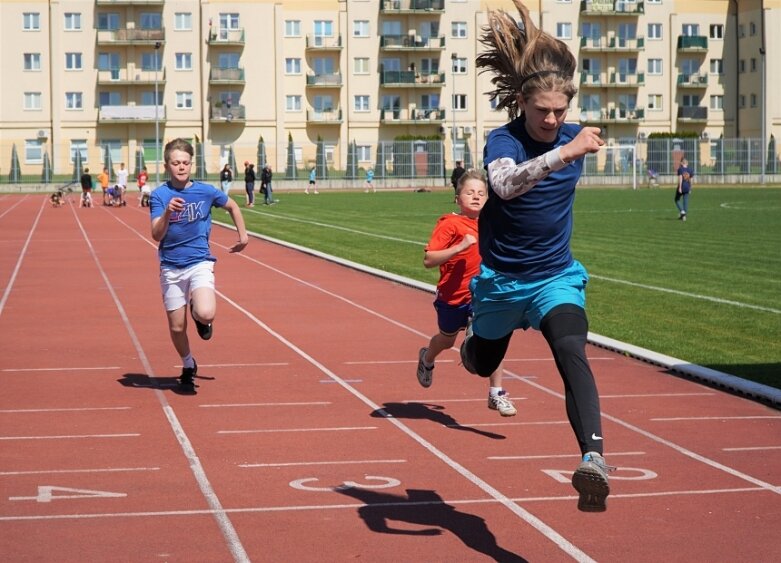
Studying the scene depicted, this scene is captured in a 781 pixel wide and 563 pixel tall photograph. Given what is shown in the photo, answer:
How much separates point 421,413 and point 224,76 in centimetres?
8279

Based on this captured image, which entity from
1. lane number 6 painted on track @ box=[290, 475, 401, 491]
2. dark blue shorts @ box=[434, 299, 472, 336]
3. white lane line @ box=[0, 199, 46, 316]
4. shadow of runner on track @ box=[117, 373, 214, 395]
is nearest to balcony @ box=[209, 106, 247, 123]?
white lane line @ box=[0, 199, 46, 316]

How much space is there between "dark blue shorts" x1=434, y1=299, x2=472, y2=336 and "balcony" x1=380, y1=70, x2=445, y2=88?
8617 centimetres

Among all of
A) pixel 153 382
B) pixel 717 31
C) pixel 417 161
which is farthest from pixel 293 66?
pixel 153 382

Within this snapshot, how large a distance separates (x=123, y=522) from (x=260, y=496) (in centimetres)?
83

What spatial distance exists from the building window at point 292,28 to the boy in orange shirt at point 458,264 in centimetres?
8539

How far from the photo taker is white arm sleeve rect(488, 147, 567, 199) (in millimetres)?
5738

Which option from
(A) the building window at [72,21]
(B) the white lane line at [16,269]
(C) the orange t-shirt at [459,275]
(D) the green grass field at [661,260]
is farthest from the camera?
(A) the building window at [72,21]

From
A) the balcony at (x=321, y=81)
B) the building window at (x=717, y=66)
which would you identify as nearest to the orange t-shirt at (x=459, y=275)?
the balcony at (x=321, y=81)

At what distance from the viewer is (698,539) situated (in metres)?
6.30

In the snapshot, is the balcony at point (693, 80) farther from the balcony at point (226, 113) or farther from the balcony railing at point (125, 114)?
the balcony railing at point (125, 114)

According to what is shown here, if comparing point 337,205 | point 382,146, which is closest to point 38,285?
point 337,205

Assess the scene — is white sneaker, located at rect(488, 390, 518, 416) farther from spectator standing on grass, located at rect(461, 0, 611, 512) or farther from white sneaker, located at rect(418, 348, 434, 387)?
spectator standing on grass, located at rect(461, 0, 611, 512)

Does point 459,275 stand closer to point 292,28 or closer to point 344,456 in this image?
point 344,456

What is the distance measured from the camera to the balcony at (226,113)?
298 feet
